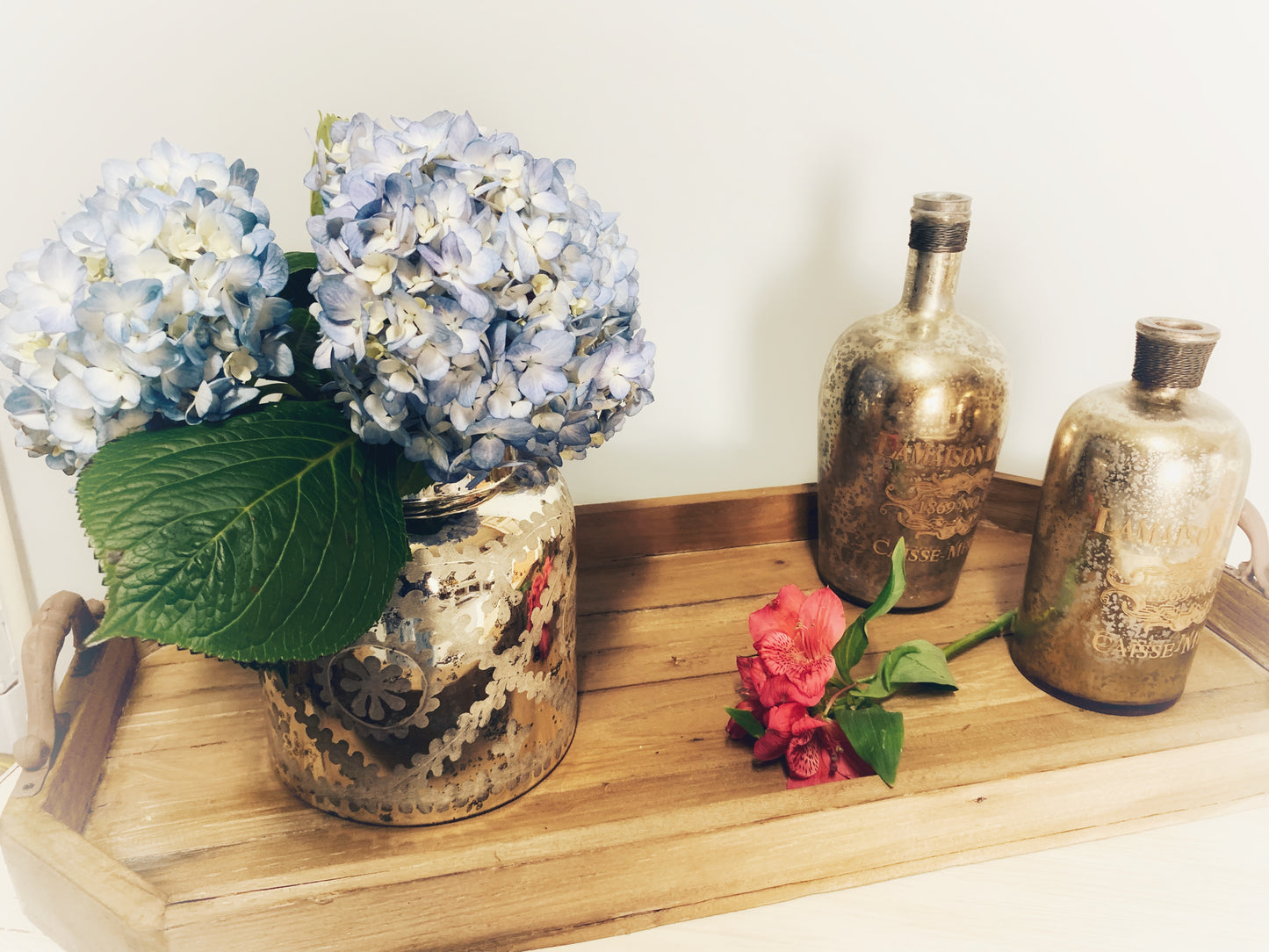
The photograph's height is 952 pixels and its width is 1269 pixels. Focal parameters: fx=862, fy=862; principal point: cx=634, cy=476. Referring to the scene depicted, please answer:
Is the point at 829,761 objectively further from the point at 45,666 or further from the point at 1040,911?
the point at 45,666

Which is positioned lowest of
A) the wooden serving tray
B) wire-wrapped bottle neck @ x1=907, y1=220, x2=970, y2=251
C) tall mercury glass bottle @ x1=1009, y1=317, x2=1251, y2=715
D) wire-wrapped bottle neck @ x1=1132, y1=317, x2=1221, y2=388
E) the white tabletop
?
the white tabletop

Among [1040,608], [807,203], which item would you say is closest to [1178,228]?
[807,203]

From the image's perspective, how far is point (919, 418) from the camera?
692 mm

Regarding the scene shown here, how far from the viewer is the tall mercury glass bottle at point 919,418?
0.69 m

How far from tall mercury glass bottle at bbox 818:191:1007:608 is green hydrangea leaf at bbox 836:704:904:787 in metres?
0.20

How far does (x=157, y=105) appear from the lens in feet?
2.47

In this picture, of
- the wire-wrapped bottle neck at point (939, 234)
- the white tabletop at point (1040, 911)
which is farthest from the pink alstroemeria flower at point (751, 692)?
the wire-wrapped bottle neck at point (939, 234)

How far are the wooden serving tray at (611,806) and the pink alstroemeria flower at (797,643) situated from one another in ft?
0.20

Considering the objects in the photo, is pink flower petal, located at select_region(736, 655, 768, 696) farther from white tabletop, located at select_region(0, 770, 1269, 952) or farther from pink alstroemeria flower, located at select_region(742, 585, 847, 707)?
white tabletop, located at select_region(0, 770, 1269, 952)

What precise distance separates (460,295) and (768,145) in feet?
1.86

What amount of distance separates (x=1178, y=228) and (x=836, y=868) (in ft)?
2.76

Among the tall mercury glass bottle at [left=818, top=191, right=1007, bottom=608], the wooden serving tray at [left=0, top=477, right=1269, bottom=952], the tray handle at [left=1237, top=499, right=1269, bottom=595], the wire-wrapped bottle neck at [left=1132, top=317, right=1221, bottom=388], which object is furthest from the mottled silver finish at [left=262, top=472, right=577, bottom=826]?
the tray handle at [left=1237, top=499, right=1269, bottom=595]

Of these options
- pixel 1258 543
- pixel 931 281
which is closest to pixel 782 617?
pixel 931 281

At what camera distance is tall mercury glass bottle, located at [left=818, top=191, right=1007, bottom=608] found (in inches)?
27.2
